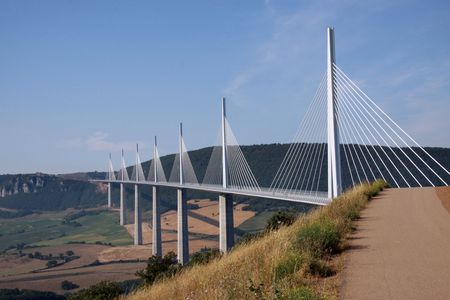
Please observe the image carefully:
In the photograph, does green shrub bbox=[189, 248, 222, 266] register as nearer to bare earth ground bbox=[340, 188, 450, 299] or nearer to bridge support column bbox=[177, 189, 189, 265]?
bare earth ground bbox=[340, 188, 450, 299]

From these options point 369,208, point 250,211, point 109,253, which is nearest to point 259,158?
point 250,211

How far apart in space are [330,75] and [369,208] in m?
8.92

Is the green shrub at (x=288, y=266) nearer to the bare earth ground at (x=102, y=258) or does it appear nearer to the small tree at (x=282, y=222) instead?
the small tree at (x=282, y=222)

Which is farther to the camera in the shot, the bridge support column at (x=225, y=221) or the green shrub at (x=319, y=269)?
the bridge support column at (x=225, y=221)

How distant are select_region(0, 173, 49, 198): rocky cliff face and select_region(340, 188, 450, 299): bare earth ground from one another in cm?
15703

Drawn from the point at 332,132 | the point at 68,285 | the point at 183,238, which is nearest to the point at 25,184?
the point at 183,238

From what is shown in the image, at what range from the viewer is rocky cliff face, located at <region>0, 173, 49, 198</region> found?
15588 centimetres

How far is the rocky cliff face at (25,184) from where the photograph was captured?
6137 inches

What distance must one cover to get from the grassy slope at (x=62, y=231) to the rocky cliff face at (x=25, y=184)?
42.5 meters

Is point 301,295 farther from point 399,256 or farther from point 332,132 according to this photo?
point 332,132

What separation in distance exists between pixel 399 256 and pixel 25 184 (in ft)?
535

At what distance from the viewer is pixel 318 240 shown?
6.80m

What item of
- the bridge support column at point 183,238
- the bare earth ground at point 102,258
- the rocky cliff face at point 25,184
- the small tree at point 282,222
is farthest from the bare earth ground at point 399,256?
the rocky cliff face at point 25,184

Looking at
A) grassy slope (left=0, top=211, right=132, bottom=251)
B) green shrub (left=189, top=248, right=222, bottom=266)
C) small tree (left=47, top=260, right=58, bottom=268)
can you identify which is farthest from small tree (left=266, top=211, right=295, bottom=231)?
grassy slope (left=0, top=211, right=132, bottom=251)
